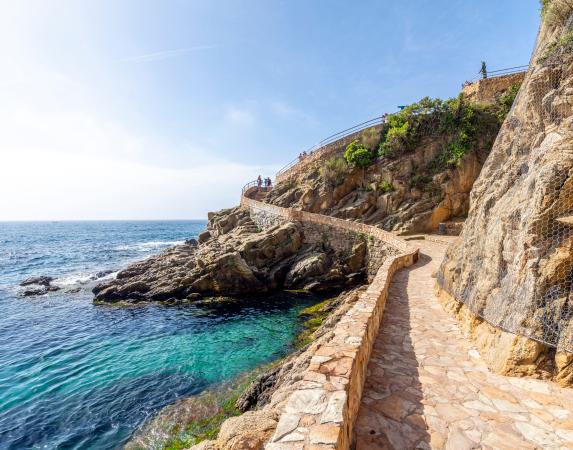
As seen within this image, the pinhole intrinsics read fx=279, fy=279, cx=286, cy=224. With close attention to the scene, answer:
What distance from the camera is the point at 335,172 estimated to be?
31.4 metres

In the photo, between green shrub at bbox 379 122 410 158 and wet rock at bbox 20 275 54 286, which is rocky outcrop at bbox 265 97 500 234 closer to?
green shrub at bbox 379 122 410 158

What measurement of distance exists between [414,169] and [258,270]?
1843 cm

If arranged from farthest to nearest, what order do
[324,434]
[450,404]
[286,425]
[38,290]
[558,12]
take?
[38,290] → [558,12] → [450,404] → [286,425] → [324,434]

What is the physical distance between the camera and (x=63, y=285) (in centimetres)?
2703

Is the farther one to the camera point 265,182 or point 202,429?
point 265,182

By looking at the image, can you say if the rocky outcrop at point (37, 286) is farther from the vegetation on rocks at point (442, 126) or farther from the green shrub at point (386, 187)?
the vegetation on rocks at point (442, 126)

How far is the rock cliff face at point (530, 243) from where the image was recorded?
4477 mm

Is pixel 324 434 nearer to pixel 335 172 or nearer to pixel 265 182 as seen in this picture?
pixel 335 172

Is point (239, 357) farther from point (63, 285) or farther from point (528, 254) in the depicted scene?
point (63, 285)

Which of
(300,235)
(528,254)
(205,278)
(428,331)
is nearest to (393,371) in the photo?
(428,331)

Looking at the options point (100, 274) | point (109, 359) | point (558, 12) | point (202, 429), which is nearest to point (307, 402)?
point (202, 429)

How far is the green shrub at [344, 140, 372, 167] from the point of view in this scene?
3048cm

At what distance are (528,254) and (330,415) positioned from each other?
451 centimetres

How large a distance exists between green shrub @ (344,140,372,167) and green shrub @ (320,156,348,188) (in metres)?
0.79
